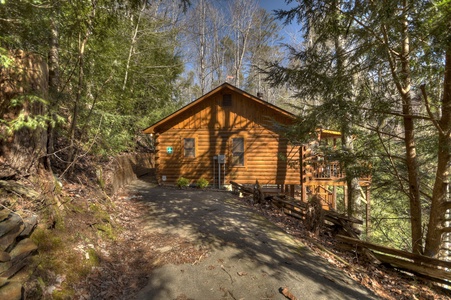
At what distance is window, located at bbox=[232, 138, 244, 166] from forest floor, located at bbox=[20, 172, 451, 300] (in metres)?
7.06

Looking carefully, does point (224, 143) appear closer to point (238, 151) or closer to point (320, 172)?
point (238, 151)

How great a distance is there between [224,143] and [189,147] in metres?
2.22

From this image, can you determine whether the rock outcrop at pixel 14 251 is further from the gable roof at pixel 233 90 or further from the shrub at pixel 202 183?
the gable roof at pixel 233 90


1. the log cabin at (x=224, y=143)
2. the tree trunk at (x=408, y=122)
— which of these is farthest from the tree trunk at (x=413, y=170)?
the log cabin at (x=224, y=143)

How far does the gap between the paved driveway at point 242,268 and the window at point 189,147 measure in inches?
282

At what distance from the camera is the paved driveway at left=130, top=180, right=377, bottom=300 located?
3.98m

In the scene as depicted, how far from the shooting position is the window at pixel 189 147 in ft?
47.3

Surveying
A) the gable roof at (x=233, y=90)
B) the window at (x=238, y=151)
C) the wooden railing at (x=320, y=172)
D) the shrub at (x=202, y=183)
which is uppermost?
the gable roof at (x=233, y=90)

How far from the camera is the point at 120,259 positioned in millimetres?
4809

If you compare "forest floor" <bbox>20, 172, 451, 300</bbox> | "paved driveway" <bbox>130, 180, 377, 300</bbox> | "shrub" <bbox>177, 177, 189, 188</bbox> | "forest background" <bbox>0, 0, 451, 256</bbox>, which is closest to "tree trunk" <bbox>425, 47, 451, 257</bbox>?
"forest background" <bbox>0, 0, 451, 256</bbox>

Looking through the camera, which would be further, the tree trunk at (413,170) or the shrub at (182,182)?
the shrub at (182,182)

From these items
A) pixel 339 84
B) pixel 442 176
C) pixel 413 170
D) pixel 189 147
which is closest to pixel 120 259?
pixel 339 84

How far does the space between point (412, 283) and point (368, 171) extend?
2764 mm

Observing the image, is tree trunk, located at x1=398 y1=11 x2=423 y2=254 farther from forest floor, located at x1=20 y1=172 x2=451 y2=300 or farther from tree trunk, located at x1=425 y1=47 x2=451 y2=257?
forest floor, located at x1=20 y1=172 x2=451 y2=300
